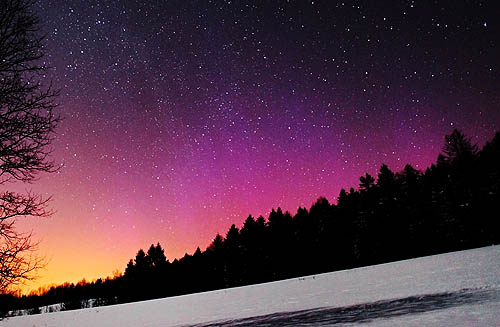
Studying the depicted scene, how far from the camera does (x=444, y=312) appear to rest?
690cm

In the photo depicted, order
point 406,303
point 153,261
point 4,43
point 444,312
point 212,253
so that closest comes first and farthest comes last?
point 444,312 → point 4,43 → point 406,303 → point 212,253 → point 153,261

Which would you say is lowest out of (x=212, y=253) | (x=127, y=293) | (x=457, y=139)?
(x=127, y=293)

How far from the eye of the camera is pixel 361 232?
5638 cm

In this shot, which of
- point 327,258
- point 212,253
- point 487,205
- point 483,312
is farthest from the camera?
point 212,253

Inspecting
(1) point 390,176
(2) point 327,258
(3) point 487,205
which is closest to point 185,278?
(2) point 327,258

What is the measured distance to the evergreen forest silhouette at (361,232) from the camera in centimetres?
4716

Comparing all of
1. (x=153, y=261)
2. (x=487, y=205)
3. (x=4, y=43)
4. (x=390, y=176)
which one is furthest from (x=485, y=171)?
(x=153, y=261)

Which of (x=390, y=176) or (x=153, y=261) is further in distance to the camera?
(x=153, y=261)

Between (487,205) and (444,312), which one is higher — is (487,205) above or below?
above

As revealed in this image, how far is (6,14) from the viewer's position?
830 centimetres

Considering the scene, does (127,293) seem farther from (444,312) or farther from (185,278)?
(444,312)

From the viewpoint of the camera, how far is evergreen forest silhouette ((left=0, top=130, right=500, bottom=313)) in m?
47.2

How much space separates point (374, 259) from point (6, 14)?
178ft

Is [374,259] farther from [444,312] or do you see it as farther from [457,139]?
[444,312]
